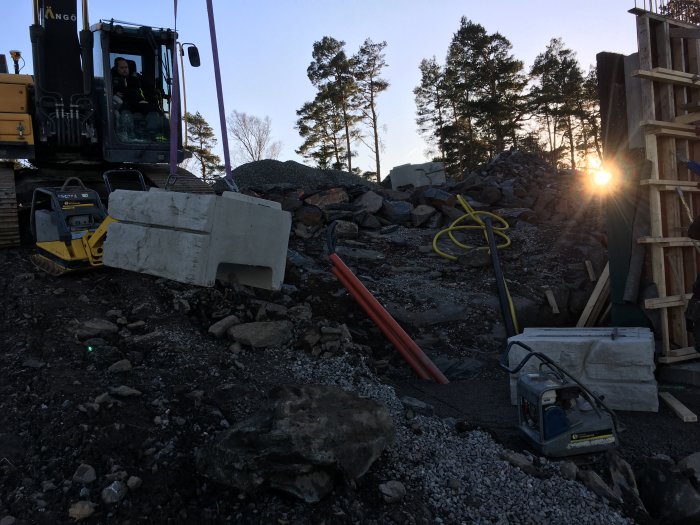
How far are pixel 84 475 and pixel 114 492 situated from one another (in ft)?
0.78

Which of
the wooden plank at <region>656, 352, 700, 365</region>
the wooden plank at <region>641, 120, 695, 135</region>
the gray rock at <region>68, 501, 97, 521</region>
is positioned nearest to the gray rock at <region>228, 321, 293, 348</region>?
the gray rock at <region>68, 501, 97, 521</region>

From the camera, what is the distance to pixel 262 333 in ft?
15.6

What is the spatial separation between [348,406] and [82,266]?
13.0 feet

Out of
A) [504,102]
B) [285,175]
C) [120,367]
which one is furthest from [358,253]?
[504,102]

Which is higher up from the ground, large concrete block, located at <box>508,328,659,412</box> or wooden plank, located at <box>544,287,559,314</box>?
wooden plank, located at <box>544,287,559,314</box>

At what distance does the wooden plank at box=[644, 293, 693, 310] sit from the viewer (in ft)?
17.2

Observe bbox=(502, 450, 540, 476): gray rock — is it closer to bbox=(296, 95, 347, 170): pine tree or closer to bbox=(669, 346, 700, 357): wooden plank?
bbox=(669, 346, 700, 357): wooden plank

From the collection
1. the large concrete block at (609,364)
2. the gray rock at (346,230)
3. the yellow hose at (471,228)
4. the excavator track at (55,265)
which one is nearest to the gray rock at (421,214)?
the yellow hose at (471,228)

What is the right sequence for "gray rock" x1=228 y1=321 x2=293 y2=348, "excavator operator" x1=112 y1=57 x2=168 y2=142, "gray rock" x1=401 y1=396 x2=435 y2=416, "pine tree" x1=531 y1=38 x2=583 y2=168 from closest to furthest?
"gray rock" x1=401 y1=396 x2=435 y2=416
"gray rock" x1=228 y1=321 x2=293 y2=348
"excavator operator" x1=112 y1=57 x2=168 y2=142
"pine tree" x1=531 y1=38 x2=583 y2=168

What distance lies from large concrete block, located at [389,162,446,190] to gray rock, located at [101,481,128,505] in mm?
12310

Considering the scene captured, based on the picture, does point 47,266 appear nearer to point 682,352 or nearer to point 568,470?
point 568,470

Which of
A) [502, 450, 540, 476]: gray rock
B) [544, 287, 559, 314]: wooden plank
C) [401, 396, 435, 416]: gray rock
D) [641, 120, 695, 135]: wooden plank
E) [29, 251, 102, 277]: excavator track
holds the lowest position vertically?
[502, 450, 540, 476]: gray rock

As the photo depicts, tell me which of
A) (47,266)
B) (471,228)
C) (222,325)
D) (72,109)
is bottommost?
(222,325)

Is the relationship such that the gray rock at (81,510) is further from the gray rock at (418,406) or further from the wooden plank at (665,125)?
the wooden plank at (665,125)
